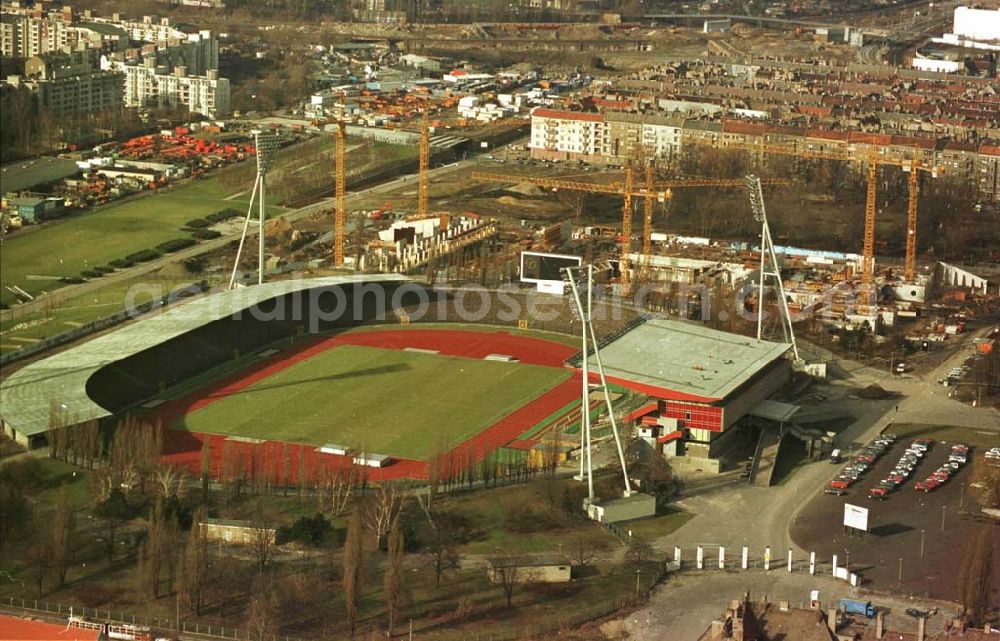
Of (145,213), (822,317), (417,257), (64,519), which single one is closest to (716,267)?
(822,317)

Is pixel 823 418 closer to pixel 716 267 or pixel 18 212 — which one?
pixel 716 267

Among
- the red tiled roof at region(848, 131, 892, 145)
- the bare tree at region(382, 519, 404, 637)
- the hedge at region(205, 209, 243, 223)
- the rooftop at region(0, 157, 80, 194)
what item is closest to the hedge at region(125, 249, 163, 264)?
the rooftop at region(0, 157, 80, 194)

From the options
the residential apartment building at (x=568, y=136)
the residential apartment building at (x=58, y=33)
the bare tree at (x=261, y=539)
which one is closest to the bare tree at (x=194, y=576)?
the bare tree at (x=261, y=539)

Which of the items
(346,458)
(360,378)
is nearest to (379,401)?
(360,378)

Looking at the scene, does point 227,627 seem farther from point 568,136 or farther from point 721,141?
point 568,136

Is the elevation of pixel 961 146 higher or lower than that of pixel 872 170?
lower

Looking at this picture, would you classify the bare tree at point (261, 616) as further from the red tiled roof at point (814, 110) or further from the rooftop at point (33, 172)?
the red tiled roof at point (814, 110)
